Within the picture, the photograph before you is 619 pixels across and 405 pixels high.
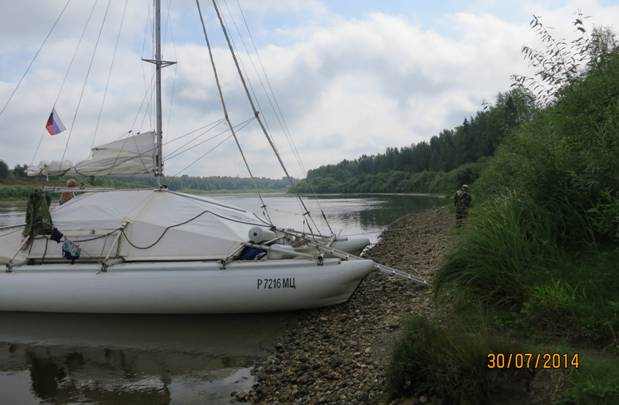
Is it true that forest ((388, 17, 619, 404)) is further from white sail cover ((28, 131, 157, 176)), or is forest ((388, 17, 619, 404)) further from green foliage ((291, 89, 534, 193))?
green foliage ((291, 89, 534, 193))

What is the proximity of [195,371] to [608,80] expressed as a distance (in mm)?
7698

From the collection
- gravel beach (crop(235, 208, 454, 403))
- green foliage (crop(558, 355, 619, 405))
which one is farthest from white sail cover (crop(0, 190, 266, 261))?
green foliage (crop(558, 355, 619, 405))

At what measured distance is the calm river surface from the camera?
20.9ft

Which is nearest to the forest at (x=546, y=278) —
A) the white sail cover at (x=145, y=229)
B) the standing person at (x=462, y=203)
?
the white sail cover at (x=145, y=229)

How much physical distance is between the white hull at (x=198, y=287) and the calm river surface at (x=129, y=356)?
40 cm

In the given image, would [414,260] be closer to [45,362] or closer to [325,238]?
[325,238]

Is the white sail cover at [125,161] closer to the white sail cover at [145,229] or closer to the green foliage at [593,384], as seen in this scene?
the white sail cover at [145,229]

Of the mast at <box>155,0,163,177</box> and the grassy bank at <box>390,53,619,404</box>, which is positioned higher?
the mast at <box>155,0,163,177</box>

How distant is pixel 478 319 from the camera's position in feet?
17.6

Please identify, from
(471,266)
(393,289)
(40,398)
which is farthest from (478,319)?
(40,398)

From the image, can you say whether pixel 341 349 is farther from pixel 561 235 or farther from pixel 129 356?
pixel 129 356

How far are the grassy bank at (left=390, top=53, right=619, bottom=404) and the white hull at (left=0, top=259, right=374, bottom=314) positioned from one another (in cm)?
241

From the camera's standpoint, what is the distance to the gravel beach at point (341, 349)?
208 inches
